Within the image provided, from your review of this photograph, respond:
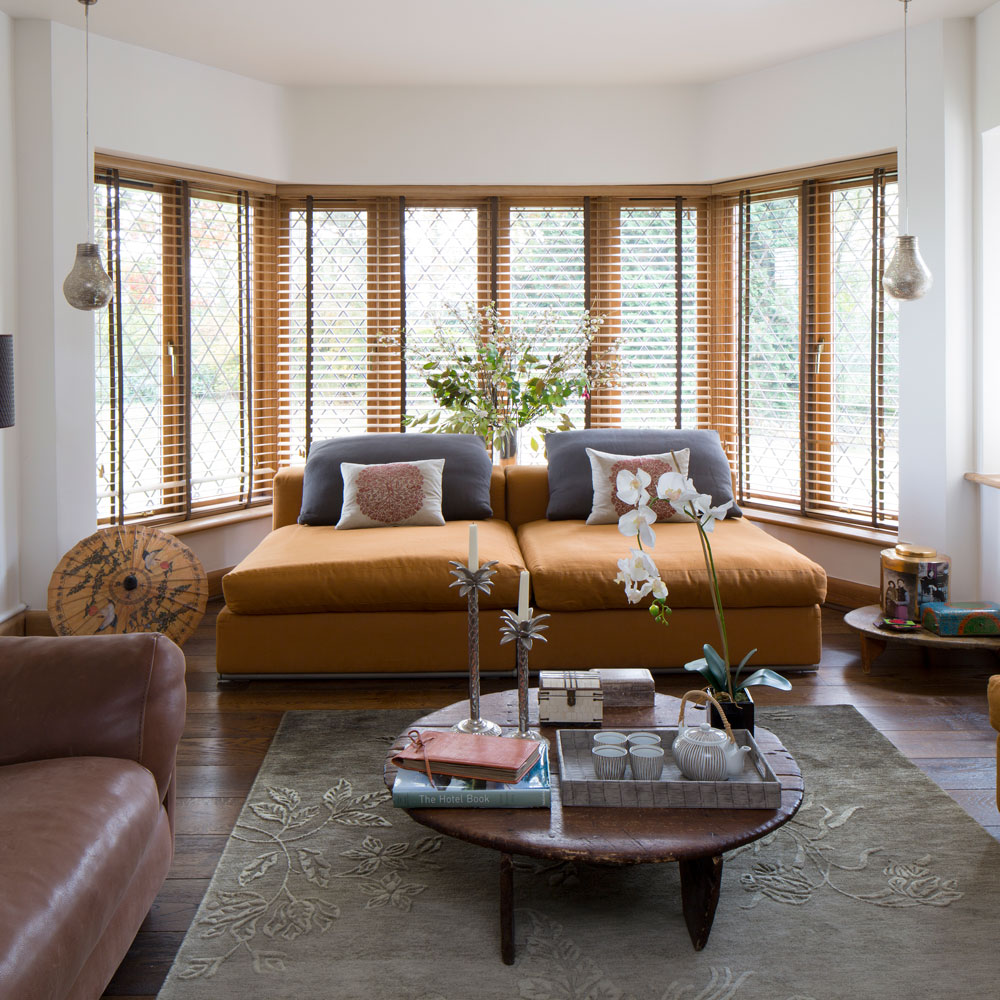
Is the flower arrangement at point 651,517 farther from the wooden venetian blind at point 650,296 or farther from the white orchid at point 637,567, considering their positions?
the wooden venetian blind at point 650,296

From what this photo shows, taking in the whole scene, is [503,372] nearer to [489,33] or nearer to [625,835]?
[489,33]

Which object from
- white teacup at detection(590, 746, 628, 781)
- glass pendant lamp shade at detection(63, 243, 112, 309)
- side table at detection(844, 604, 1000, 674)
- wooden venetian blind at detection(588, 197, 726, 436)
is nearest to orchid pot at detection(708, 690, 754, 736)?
white teacup at detection(590, 746, 628, 781)

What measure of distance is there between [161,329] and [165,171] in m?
0.77

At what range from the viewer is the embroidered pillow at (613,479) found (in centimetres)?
455

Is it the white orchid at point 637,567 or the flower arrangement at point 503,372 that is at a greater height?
the flower arrangement at point 503,372

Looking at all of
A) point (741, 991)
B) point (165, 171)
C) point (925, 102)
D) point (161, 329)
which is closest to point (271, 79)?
point (165, 171)

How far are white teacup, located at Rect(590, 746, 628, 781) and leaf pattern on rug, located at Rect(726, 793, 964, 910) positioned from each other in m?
0.46

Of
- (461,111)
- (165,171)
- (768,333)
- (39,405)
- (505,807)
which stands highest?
(461,111)

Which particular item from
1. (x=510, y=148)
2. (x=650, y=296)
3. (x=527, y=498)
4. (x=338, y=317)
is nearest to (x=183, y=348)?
(x=338, y=317)

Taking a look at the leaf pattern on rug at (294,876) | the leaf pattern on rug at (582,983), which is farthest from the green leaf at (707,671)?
the leaf pattern on rug at (294,876)

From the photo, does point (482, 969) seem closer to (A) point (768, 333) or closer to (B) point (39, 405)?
(B) point (39, 405)

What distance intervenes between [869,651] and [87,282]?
3481 mm

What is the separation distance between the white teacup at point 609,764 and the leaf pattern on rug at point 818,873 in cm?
46

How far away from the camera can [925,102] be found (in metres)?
4.45
